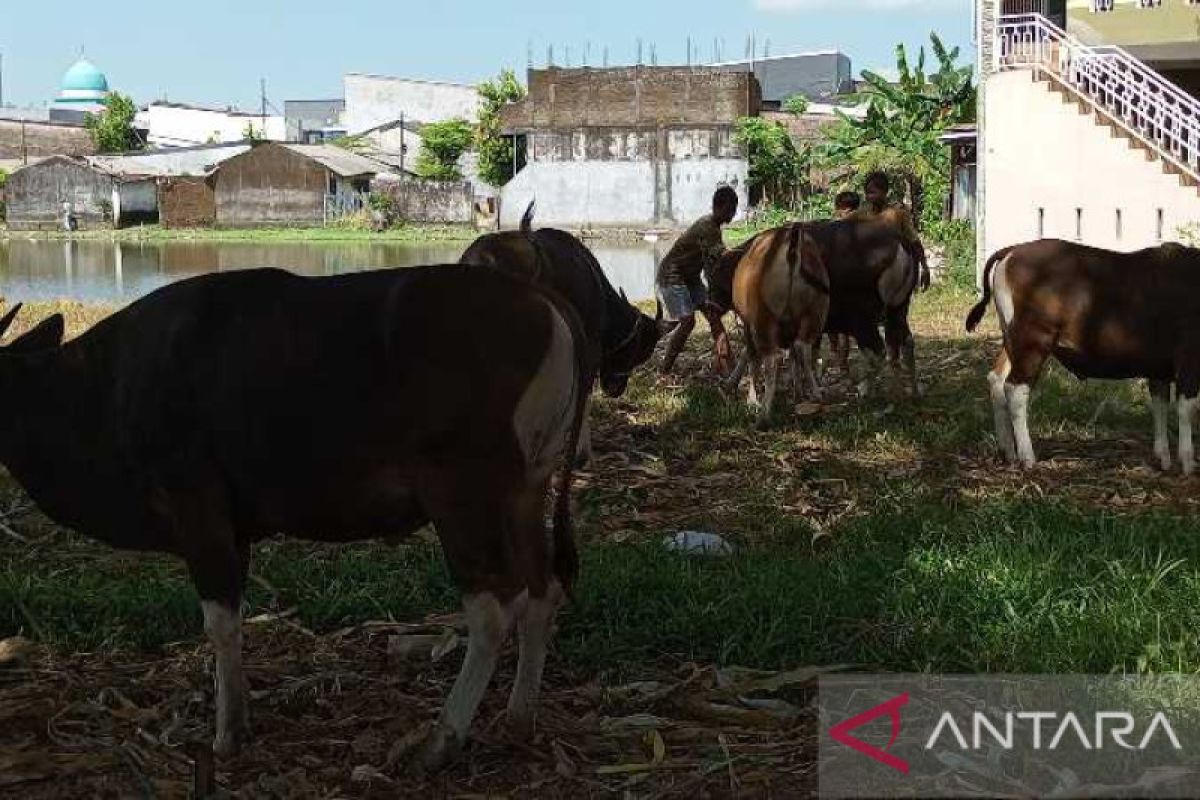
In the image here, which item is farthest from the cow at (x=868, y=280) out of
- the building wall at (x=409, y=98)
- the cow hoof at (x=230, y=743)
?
the building wall at (x=409, y=98)

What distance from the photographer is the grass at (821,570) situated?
500 centimetres

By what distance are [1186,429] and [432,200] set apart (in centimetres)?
5101

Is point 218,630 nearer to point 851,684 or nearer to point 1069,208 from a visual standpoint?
point 851,684

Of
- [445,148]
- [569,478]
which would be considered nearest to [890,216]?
[569,478]

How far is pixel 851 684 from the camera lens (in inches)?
183

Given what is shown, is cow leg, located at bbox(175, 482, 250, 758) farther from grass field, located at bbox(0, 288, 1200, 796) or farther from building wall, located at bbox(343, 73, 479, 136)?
building wall, located at bbox(343, 73, 479, 136)

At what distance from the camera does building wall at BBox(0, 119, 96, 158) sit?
7525 centimetres

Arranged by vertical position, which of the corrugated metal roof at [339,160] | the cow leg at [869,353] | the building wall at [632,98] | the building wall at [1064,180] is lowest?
the cow leg at [869,353]

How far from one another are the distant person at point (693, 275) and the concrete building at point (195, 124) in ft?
263

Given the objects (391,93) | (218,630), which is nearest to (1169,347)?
(218,630)

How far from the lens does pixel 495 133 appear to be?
5997cm

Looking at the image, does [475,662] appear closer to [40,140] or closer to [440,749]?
[440,749]

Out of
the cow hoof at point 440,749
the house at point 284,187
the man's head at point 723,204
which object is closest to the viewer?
the cow hoof at point 440,749

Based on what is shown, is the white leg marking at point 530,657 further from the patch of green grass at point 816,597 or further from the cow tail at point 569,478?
the patch of green grass at point 816,597
